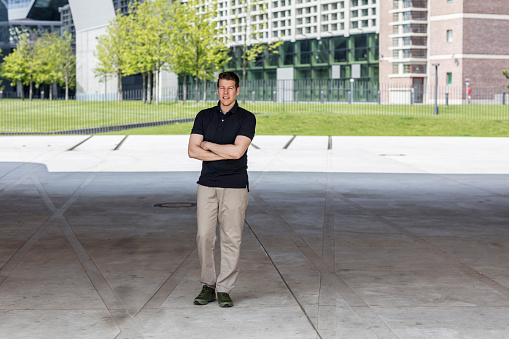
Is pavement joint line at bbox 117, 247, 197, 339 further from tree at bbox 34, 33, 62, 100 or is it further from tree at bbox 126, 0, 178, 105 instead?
tree at bbox 34, 33, 62, 100

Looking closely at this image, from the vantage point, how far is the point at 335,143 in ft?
107

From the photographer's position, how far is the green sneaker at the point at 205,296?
23.1ft

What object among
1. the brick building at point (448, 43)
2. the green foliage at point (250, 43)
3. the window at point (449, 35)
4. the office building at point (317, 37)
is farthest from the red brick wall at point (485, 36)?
the green foliage at point (250, 43)

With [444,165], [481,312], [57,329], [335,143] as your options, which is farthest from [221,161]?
[335,143]

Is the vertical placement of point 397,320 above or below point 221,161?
below

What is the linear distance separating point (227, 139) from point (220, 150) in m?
0.13

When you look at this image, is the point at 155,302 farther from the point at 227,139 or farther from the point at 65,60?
the point at 65,60

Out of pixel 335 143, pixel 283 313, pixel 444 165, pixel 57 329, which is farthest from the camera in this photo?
pixel 335 143

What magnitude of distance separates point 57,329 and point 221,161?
1.90 metres

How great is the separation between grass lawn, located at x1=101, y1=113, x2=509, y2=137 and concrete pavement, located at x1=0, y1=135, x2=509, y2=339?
18590 mm

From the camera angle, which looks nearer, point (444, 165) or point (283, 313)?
point (283, 313)

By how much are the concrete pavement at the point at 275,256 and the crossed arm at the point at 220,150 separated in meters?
1.29

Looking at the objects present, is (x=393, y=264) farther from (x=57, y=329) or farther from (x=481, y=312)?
(x=57, y=329)

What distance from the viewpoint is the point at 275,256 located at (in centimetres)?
948
